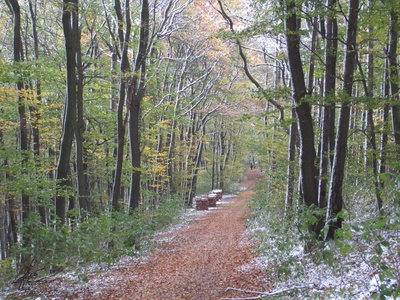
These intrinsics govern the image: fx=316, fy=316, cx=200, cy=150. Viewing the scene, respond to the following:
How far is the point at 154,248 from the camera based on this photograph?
1038cm

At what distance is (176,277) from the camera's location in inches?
270

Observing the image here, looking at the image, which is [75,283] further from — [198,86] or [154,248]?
[198,86]

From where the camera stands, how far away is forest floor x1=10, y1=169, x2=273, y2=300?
19.0 feet

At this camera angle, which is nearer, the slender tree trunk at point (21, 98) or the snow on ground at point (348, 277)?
the snow on ground at point (348, 277)

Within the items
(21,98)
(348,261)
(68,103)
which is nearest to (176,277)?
(348,261)

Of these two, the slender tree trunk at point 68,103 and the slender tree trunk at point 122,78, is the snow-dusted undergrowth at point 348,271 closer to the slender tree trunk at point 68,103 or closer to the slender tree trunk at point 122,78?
the slender tree trunk at point 68,103

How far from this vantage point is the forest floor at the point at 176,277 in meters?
5.79

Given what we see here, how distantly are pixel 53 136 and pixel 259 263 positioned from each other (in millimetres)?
11571

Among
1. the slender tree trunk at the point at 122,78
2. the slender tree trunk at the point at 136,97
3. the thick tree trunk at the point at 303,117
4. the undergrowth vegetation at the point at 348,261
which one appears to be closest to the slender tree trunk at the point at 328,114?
the thick tree trunk at the point at 303,117

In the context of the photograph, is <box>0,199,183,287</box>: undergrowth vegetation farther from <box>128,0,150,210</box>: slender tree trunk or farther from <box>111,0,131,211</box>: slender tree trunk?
<box>128,0,150,210</box>: slender tree trunk

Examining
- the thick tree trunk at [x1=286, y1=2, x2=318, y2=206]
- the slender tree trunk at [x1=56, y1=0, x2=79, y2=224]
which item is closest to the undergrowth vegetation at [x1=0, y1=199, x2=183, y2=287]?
Answer: the slender tree trunk at [x1=56, y1=0, x2=79, y2=224]

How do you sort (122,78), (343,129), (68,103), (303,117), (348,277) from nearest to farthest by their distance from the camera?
1. (348,277)
2. (343,129)
3. (303,117)
4. (68,103)
5. (122,78)

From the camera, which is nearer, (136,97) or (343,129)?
(343,129)

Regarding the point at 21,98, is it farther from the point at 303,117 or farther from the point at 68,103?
the point at 303,117
